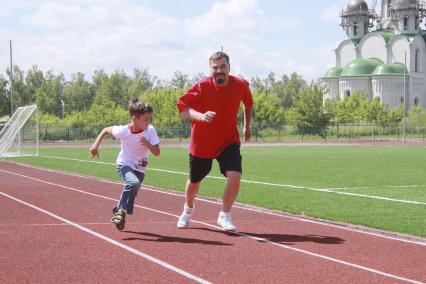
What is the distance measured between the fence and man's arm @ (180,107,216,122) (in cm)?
6470

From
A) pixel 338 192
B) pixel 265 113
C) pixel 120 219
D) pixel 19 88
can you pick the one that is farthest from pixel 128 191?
pixel 19 88

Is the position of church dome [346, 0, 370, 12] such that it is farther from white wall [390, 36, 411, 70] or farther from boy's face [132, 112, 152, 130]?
boy's face [132, 112, 152, 130]

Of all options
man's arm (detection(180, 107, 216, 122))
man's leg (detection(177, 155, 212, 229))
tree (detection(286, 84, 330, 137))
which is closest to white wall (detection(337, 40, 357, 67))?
tree (detection(286, 84, 330, 137))

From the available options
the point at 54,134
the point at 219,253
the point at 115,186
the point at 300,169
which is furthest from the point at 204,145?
the point at 54,134

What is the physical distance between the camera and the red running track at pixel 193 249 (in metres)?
6.26

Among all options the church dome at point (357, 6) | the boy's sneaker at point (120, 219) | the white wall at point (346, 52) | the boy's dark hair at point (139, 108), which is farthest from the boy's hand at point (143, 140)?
the church dome at point (357, 6)

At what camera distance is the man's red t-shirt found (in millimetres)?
8523

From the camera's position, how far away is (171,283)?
5.95 m

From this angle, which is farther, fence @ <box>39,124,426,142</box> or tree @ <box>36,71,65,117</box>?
tree @ <box>36,71,65,117</box>

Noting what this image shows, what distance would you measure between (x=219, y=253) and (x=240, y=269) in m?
0.85

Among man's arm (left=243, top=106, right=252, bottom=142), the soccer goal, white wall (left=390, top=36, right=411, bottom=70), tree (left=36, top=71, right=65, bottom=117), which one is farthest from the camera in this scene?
tree (left=36, top=71, right=65, bottom=117)

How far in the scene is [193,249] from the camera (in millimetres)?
7594

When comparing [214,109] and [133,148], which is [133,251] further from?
[214,109]

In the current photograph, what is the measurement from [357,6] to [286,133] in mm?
39175
